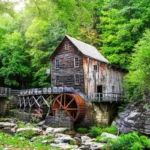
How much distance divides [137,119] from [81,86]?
28.5ft

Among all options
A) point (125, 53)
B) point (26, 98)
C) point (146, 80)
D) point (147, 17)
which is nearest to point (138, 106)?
point (146, 80)

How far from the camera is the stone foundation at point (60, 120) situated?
21.0m

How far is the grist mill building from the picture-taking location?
22547 mm

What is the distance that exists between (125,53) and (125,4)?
6.63 m

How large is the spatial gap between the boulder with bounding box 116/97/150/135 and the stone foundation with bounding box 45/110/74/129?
521cm

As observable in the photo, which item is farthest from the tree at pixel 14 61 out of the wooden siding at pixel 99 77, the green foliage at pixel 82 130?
the green foliage at pixel 82 130

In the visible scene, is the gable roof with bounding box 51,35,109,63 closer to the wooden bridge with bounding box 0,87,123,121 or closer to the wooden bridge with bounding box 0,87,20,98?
the wooden bridge with bounding box 0,87,123,121

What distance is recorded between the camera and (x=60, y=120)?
2144 cm

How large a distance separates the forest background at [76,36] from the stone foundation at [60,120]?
211 inches

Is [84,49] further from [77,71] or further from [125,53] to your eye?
[125,53]

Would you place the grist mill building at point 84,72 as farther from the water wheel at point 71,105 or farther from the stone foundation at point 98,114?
the water wheel at point 71,105

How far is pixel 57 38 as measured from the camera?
3250 centimetres

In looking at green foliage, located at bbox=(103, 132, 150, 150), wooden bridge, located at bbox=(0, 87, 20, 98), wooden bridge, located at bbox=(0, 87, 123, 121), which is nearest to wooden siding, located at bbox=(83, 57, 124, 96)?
wooden bridge, located at bbox=(0, 87, 123, 121)

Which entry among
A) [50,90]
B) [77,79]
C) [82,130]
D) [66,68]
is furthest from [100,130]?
[66,68]
